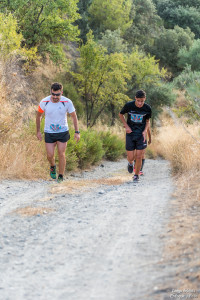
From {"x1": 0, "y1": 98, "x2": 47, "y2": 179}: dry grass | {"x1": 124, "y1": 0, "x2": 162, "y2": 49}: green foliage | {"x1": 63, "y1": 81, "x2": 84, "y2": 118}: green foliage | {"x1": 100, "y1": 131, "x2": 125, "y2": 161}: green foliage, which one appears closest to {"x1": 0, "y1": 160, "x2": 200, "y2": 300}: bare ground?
{"x1": 0, "y1": 98, "x2": 47, "y2": 179}: dry grass

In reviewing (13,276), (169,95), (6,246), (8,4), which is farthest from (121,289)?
(169,95)

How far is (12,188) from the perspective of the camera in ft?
23.5

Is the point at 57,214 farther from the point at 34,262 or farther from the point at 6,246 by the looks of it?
the point at 34,262

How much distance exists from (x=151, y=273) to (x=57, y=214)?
2.22m

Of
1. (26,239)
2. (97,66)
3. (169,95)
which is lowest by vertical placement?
(169,95)

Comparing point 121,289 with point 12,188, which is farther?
point 12,188

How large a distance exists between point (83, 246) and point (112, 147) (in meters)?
14.7

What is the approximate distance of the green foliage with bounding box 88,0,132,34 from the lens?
4312cm

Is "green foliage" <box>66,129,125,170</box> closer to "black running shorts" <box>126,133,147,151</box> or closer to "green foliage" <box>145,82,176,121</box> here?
"black running shorts" <box>126,133,147,151</box>

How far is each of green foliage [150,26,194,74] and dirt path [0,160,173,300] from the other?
42496 millimetres

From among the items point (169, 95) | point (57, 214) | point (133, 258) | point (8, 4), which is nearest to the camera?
point (133, 258)

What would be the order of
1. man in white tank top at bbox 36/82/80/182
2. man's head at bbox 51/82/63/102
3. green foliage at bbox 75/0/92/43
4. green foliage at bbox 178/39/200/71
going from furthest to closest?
1. green foliage at bbox 178/39/200/71
2. green foliage at bbox 75/0/92/43
3. man in white tank top at bbox 36/82/80/182
4. man's head at bbox 51/82/63/102

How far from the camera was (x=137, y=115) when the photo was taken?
8.14 m

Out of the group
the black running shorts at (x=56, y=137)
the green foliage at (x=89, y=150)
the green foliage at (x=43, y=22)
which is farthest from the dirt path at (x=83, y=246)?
the green foliage at (x=43, y=22)
